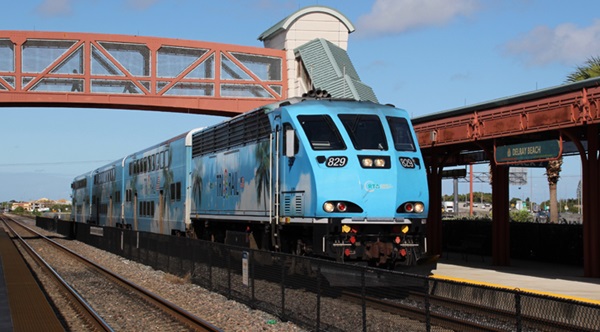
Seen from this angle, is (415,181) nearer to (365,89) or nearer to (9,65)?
(365,89)

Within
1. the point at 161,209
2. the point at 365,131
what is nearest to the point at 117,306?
the point at 365,131

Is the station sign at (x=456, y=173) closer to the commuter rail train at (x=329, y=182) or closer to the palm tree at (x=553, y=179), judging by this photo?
the palm tree at (x=553, y=179)

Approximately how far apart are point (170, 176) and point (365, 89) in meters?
16.9

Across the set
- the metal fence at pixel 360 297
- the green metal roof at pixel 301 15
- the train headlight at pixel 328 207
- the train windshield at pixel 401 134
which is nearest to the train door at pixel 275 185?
the metal fence at pixel 360 297

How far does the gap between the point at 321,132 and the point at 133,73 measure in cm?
2566

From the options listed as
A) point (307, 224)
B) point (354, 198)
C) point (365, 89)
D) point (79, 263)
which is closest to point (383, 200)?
point (354, 198)

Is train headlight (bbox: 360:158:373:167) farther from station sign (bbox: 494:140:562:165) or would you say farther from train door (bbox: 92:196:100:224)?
train door (bbox: 92:196:100:224)

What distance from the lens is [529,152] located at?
2075 centimetres

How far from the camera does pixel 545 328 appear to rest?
792 centimetres

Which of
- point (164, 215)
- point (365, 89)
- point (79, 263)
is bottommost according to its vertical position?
point (79, 263)

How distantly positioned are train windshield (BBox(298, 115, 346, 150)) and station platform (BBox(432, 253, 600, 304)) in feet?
16.8

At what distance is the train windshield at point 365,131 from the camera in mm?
16109

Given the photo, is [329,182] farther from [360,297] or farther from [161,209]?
[161,209]

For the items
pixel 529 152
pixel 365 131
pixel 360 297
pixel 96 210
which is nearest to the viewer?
pixel 360 297
